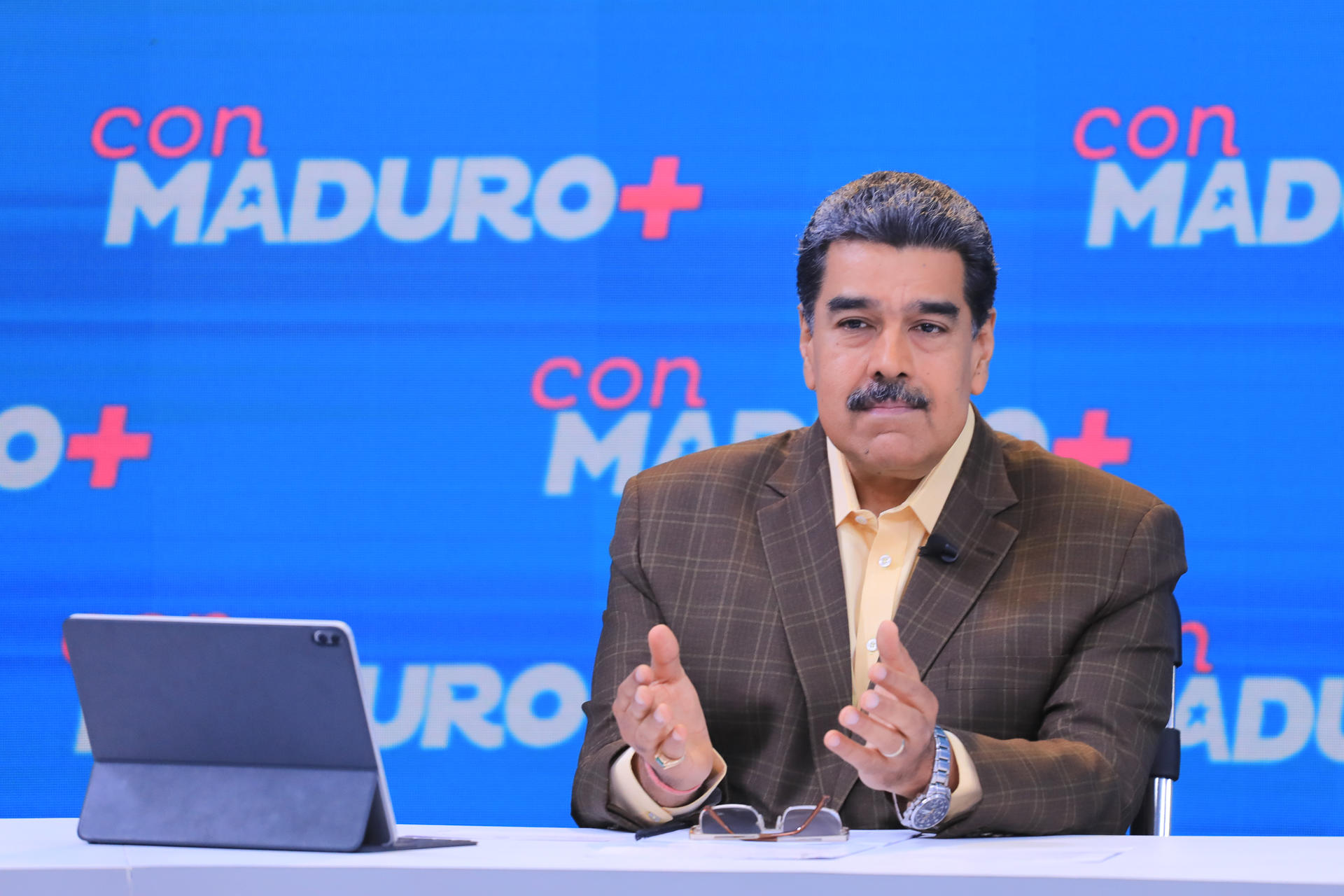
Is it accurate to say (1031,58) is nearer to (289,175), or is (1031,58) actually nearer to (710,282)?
(710,282)

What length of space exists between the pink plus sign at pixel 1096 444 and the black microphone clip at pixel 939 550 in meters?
1.21

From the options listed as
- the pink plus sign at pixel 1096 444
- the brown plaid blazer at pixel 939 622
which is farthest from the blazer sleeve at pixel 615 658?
the pink plus sign at pixel 1096 444

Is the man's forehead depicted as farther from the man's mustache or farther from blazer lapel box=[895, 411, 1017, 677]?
blazer lapel box=[895, 411, 1017, 677]

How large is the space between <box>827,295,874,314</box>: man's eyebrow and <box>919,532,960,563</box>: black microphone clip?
0.34 meters

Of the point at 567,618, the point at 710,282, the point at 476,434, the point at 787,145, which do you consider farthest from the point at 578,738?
the point at 787,145

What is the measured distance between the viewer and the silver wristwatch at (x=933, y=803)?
155 centimetres

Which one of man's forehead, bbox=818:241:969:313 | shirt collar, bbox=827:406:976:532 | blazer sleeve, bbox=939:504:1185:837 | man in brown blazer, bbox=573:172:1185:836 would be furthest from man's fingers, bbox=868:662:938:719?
man's forehead, bbox=818:241:969:313

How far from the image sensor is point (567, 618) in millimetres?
3217

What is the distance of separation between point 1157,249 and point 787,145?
849 millimetres

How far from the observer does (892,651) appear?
155 centimetres

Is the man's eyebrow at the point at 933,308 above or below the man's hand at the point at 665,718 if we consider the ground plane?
above

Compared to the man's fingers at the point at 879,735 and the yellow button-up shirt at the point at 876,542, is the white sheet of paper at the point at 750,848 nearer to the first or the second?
the man's fingers at the point at 879,735

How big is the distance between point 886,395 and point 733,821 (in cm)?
69

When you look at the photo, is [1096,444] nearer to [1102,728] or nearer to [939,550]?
[939,550]
